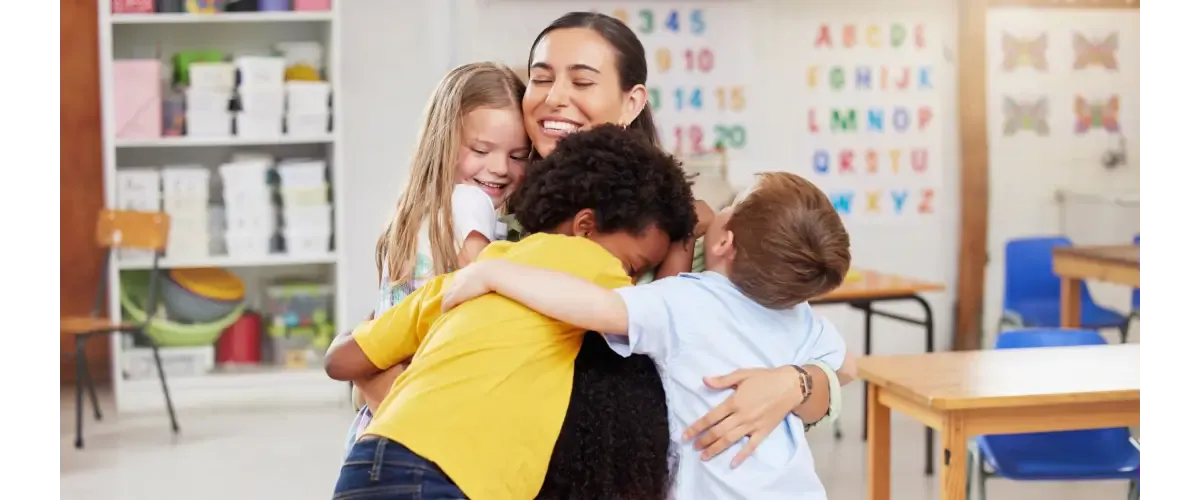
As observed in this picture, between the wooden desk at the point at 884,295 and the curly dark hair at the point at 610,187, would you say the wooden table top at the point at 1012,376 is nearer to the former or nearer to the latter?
the wooden desk at the point at 884,295

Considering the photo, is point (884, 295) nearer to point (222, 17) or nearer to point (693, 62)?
point (693, 62)

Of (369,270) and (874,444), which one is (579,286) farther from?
(369,270)

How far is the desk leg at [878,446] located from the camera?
3061mm

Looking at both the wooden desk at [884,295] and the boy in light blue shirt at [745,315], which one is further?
the wooden desk at [884,295]

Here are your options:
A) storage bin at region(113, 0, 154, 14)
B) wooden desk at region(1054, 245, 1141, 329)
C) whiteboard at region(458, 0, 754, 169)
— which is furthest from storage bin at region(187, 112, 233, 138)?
wooden desk at region(1054, 245, 1141, 329)

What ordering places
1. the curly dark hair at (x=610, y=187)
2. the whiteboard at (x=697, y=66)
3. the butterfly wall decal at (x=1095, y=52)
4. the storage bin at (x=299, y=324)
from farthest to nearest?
the butterfly wall decal at (x=1095, y=52) < the whiteboard at (x=697, y=66) < the storage bin at (x=299, y=324) < the curly dark hair at (x=610, y=187)

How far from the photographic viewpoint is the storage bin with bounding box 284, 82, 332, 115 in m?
5.62

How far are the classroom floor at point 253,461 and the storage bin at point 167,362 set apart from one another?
243 mm

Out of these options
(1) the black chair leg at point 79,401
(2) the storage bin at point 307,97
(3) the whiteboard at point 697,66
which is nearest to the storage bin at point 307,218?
(2) the storage bin at point 307,97

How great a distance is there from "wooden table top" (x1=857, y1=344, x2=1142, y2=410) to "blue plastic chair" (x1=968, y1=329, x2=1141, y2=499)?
210mm

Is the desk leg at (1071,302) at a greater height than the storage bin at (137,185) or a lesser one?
lesser

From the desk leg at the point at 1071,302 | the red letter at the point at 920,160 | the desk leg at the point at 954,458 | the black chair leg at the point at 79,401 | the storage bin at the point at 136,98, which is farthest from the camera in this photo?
the red letter at the point at 920,160

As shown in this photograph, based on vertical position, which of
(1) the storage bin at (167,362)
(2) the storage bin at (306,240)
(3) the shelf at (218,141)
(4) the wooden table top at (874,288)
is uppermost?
(3) the shelf at (218,141)

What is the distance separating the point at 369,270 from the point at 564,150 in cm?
485
